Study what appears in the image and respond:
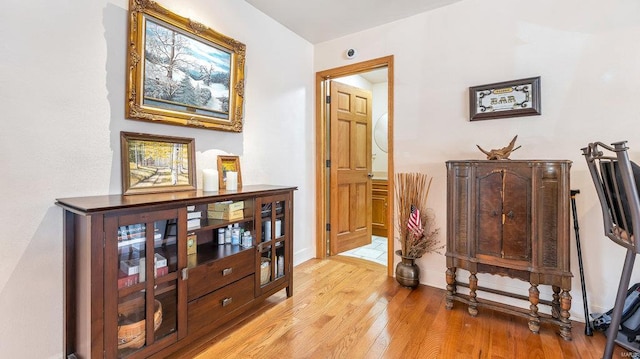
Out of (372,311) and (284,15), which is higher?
(284,15)

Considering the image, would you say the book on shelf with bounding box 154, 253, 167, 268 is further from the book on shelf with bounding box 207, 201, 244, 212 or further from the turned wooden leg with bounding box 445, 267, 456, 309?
the turned wooden leg with bounding box 445, 267, 456, 309

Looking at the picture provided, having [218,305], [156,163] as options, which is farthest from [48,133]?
[218,305]

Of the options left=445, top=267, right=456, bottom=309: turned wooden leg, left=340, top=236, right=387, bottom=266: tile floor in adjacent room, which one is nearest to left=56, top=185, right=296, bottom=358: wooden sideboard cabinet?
left=445, top=267, right=456, bottom=309: turned wooden leg

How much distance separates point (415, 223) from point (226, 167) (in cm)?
168

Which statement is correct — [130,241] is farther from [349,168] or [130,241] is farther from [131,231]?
[349,168]

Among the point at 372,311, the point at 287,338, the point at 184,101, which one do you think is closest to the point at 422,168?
the point at 372,311

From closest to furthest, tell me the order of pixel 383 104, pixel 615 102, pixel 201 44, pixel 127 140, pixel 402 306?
pixel 127 140, pixel 615 102, pixel 201 44, pixel 402 306, pixel 383 104

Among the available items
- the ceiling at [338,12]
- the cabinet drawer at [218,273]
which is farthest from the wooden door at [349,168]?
the cabinet drawer at [218,273]

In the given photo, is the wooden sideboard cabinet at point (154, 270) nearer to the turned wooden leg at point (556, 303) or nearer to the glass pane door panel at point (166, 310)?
the glass pane door panel at point (166, 310)

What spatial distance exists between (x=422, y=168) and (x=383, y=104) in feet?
7.63

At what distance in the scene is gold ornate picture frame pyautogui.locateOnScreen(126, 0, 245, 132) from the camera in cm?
179

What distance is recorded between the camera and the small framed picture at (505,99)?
2.18m

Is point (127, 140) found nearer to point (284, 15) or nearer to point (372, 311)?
point (284, 15)

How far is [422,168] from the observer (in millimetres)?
2703
